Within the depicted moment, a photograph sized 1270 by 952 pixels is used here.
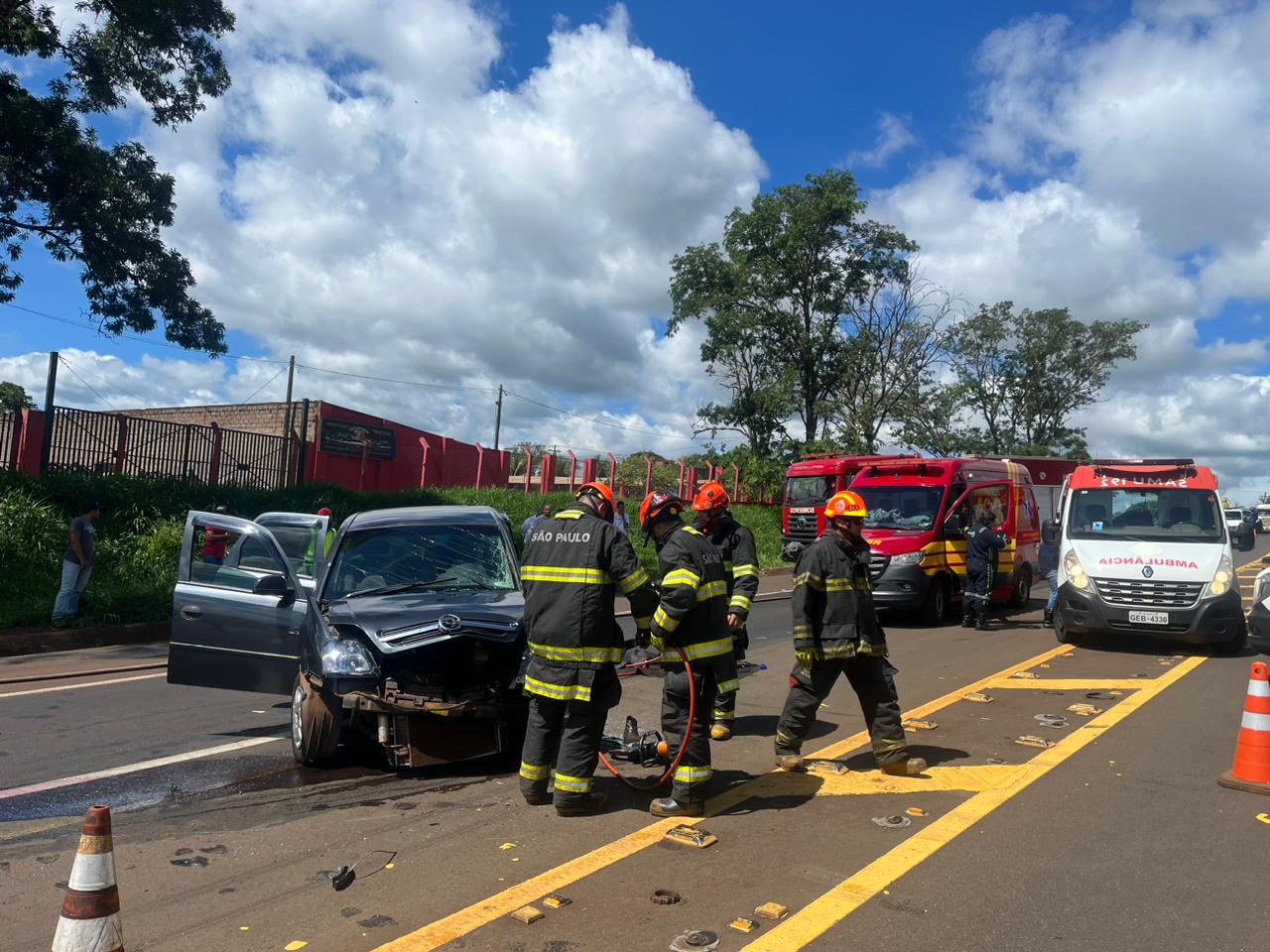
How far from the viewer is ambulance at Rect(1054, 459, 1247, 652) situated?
10.3 meters

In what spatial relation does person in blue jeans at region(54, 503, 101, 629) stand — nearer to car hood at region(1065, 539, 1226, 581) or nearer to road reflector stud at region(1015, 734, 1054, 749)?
road reflector stud at region(1015, 734, 1054, 749)

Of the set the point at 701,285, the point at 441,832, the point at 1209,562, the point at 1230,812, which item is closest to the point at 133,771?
Answer: the point at 441,832

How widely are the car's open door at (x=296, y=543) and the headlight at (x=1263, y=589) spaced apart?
912 cm

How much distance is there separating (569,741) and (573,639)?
1.77ft

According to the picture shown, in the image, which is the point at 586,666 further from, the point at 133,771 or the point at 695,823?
the point at 133,771

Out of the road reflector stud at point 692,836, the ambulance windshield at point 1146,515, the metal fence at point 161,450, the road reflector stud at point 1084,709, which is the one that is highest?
the metal fence at point 161,450

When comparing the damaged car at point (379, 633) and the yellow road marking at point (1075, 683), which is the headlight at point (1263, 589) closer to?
the yellow road marking at point (1075, 683)

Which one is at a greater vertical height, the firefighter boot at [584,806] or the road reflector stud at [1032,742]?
the road reflector stud at [1032,742]

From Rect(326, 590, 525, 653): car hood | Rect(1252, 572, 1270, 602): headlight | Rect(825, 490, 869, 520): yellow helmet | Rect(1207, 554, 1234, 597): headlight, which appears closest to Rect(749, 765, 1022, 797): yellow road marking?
Rect(825, 490, 869, 520): yellow helmet

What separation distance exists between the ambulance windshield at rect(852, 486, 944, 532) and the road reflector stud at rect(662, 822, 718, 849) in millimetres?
9850

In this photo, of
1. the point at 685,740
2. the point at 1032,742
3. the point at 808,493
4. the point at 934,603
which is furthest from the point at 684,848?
the point at 808,493

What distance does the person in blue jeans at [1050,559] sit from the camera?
1197 centimetres

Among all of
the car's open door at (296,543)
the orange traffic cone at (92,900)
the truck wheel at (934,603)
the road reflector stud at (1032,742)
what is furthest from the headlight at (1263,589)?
the orange traffic cone at (92,900)

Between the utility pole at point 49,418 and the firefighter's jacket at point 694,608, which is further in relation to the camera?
the utility pole at point 49,418
